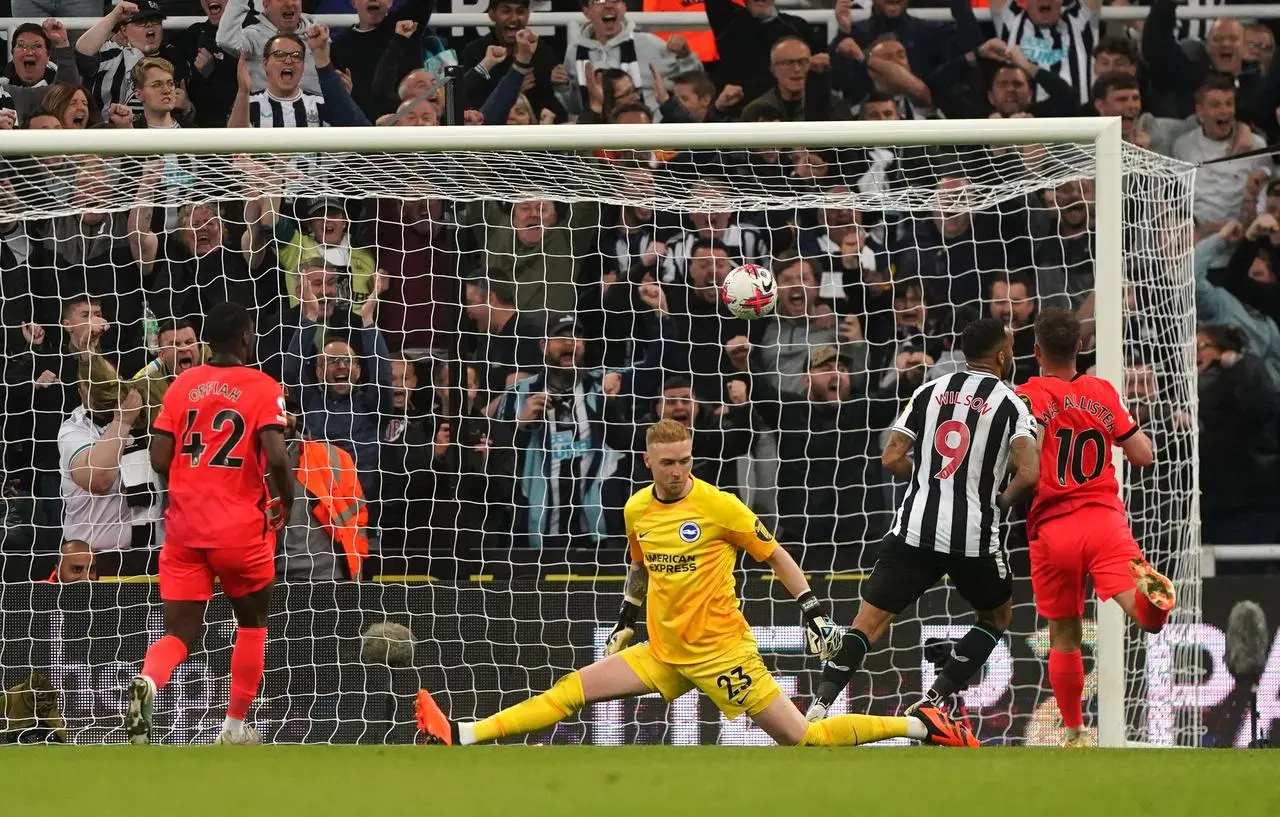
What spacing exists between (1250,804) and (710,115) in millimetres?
6568

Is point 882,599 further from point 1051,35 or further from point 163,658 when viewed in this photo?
point 1051,35

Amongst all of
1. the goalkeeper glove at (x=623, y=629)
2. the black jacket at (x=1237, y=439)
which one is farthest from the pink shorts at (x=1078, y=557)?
the black jacket at (x=1237, y=439)

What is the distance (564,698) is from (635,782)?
1.75m

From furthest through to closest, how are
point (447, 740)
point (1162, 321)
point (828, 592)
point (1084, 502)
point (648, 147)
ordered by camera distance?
point (1162, 321)
point (828, 592)
point (648, 147)
point (1084, 502)
point (447, 740)

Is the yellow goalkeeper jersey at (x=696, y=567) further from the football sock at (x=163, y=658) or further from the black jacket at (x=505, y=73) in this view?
the black jacket at (x=505, y=73)

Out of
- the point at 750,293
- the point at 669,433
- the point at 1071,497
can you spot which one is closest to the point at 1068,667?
the point at 1071,497

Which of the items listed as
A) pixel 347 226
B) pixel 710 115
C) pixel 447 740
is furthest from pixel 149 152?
pixel 710 115

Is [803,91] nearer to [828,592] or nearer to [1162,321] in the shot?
[1162,321]

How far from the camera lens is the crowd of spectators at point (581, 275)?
9.03 meters

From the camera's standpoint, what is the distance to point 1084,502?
7.15 m

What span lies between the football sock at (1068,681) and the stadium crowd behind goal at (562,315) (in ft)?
4.27

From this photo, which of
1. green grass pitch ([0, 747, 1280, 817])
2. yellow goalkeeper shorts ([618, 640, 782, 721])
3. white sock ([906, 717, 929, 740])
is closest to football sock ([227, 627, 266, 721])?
green grass pitch ([0, 747, 1280, 817])

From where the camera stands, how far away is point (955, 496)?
7078 millimetres

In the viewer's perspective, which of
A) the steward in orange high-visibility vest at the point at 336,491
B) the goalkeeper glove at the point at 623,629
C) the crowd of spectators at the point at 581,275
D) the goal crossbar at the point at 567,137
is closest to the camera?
the goalkeeper glove at the point at 623,629
